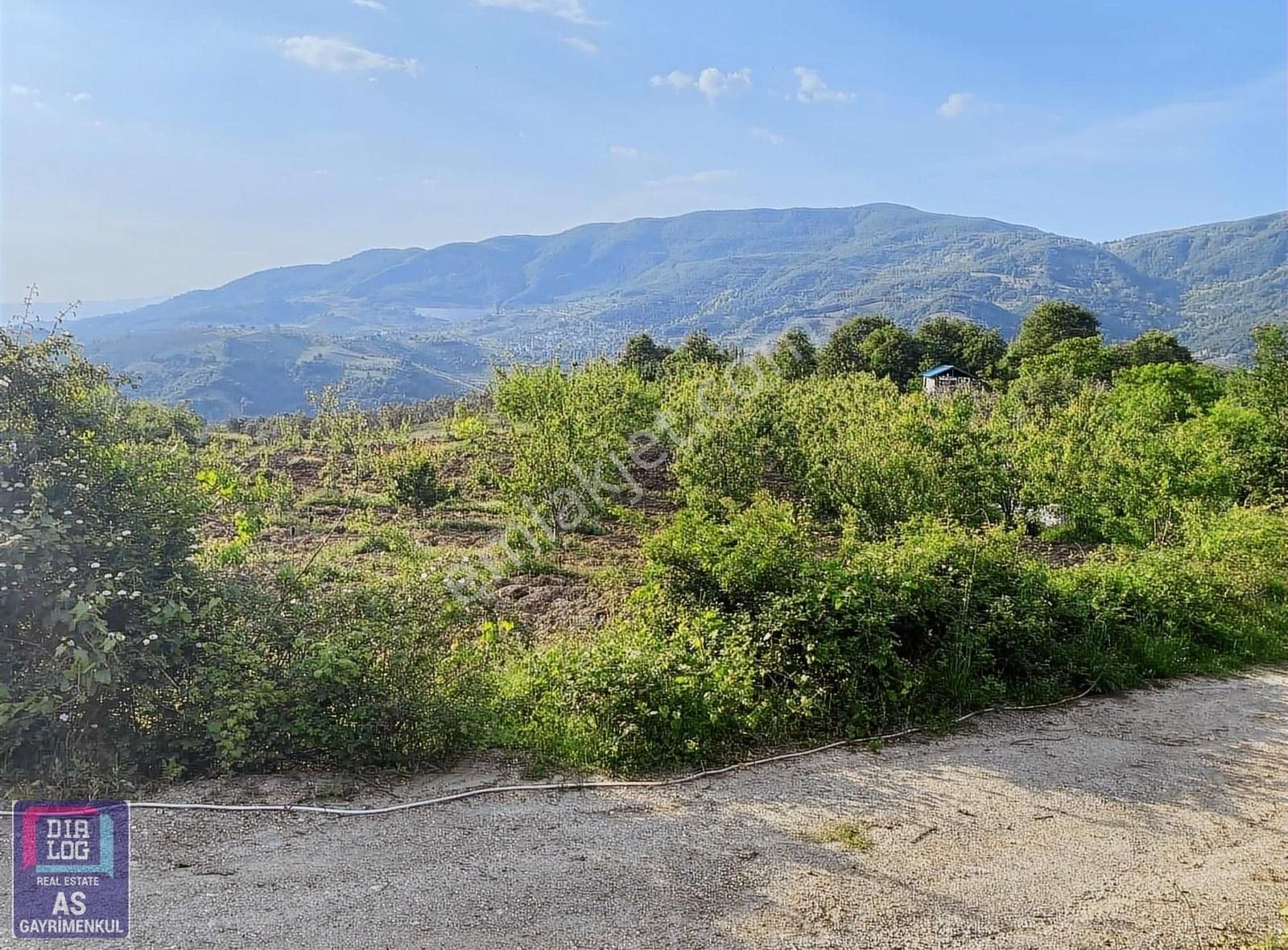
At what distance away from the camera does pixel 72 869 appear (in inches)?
130

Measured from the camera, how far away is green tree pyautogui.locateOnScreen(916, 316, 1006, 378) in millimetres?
34688

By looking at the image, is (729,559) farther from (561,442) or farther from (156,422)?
(156,422)

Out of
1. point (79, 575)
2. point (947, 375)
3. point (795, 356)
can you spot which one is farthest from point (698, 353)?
point (79, 575)

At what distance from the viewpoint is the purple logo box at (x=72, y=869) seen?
118 inches

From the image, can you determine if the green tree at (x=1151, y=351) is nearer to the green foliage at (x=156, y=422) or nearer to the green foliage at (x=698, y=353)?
the green foliage at (x=698, y=353)

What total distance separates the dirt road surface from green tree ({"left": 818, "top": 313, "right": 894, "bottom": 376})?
26.7 m

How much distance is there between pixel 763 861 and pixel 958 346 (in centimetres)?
3510

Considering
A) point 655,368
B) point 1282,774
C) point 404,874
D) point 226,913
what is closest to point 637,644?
point 404,874

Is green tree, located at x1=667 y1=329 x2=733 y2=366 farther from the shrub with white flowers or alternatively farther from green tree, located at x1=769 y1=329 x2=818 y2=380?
the shrub with white flowers

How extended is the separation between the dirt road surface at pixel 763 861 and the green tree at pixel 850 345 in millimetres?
26702

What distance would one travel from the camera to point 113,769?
4004 millimetres

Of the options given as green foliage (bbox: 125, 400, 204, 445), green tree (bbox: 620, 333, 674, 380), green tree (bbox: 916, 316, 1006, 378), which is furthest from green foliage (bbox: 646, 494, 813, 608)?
green tree (bbox: 916, 316, 1006, 378)

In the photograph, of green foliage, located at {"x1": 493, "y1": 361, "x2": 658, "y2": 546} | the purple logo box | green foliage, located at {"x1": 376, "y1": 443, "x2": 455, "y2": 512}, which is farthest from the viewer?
green foliage, located at {"x1": 376, "y1": 443, "x2": 455, "y2": 512}

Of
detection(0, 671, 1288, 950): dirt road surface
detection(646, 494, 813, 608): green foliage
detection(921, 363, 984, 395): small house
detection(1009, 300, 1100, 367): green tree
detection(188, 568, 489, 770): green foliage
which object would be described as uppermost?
detection(1009, 300, 1100, 367): green tree
